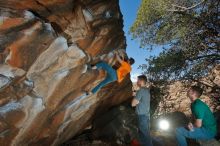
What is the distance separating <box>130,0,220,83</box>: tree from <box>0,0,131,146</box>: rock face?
408 cm

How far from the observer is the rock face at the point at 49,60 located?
7.19 m

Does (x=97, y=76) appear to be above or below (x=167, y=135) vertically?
above

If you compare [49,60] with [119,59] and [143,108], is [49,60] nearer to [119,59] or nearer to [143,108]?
[119,59]

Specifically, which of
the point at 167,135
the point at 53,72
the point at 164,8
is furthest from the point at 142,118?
the point at 164,8

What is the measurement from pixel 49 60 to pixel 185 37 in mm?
7748

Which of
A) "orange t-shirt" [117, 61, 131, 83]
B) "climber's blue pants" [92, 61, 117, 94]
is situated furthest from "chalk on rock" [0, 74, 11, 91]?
"orange t-shirt" [117, 61, 131, 83]

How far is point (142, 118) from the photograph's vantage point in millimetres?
8875

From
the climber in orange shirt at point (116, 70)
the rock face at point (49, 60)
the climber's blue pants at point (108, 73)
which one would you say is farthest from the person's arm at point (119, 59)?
the climber's blue pants at point (108, 73)

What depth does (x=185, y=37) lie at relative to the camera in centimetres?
1380

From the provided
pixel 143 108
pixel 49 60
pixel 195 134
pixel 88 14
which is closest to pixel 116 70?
pixel 143 108

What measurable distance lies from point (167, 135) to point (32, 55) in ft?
27.4

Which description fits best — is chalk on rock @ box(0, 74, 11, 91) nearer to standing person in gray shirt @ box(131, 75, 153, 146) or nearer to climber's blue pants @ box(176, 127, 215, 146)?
standing person in gray shirt @ box(131, 75, 153, 146)

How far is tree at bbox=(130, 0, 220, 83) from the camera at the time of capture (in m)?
13.4

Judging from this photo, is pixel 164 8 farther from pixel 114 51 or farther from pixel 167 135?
pixel 167 135
